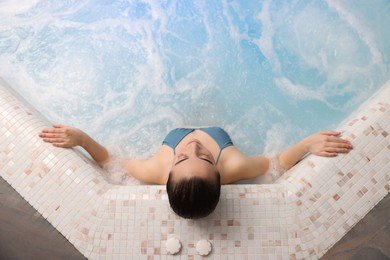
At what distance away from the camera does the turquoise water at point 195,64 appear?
8.52 feet

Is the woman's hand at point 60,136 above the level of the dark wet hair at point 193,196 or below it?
below

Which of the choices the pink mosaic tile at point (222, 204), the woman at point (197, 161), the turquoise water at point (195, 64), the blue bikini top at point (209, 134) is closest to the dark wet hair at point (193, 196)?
the woman at point (197, 161)

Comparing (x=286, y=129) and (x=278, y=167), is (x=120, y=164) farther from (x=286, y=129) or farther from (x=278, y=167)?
(x=286, y=129)

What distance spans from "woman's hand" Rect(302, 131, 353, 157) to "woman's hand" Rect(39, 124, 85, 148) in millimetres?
1126

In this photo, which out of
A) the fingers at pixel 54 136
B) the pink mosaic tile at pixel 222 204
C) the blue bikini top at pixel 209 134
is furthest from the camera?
the blue bikini top at pixel 209 134

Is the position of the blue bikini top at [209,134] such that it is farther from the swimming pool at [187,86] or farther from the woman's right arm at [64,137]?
the woman's right arm at [64,137]

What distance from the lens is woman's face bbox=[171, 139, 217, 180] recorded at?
164cm

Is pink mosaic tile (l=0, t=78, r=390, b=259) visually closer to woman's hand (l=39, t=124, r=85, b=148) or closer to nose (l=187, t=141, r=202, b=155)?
woman's hand (l=39, t=124, r=85, b=148)

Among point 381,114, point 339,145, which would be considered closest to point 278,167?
point 339,145

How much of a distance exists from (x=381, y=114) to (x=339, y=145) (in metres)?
0.25

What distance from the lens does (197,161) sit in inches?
66.6

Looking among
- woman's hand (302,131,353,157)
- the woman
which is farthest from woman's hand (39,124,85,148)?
woman's hand (302,131,353,157)

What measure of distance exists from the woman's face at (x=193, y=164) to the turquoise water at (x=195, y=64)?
2.39 ft

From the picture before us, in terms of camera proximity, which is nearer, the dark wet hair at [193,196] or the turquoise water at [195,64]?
the dark wet hair at [193,196]
